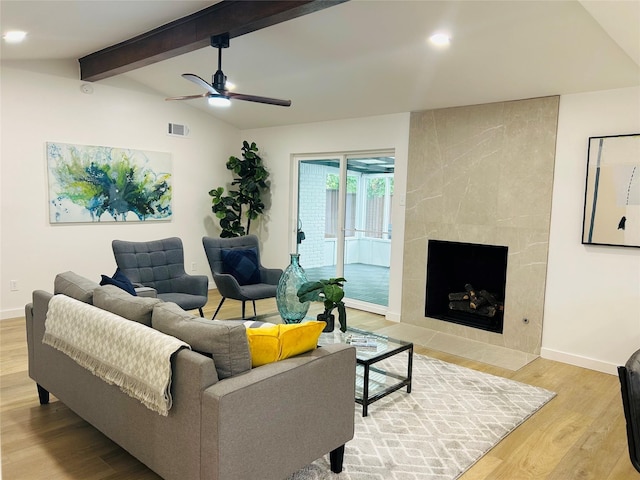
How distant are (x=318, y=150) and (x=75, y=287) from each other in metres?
3.94

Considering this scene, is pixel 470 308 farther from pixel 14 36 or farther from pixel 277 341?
pixel 14 36

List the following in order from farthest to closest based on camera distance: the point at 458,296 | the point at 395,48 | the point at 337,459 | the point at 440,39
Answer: the point at 458,296, the point at 395,48, the point at 440,39, the point at 337,459

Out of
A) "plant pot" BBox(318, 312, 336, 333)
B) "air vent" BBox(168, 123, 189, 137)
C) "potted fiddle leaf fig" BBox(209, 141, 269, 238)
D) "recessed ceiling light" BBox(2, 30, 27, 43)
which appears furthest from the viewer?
"potted fiddle leaf fig" BBox(209, 141, 269, 238)

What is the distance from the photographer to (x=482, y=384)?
3.67m

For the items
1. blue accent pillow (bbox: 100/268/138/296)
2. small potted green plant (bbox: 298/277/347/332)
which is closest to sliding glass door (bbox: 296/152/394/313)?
small potted green plant (bbox: 298/277/347/332)

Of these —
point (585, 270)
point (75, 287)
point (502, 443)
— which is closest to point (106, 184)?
point (75, 287)

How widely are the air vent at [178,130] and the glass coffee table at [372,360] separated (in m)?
4.14

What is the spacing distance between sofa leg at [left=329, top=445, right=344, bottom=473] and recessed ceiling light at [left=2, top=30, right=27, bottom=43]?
4.16 meters

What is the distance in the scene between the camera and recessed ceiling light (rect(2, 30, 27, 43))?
3.92 m

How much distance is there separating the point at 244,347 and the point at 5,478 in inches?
58.3

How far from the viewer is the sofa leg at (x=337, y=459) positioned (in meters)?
2.44

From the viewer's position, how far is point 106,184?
579 cm

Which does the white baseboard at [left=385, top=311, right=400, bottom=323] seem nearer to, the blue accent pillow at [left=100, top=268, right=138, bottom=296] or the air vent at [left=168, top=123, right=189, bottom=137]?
the blue accent pillow at [left=100, top=268, right=138, bottom=296]

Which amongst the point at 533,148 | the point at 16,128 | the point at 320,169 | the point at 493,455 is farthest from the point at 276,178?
the point at 493,455
